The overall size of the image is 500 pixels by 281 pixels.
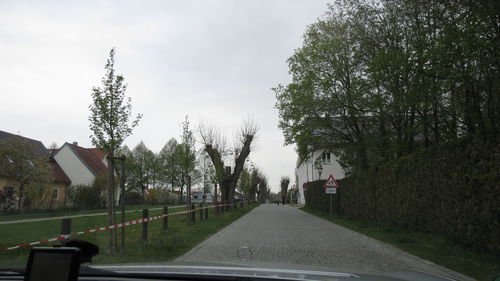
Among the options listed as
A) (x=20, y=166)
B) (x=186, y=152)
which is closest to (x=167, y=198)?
(x=20, y=166)

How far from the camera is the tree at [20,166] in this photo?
33.1 metres

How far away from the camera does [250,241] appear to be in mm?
13586

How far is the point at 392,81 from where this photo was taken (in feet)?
61.5

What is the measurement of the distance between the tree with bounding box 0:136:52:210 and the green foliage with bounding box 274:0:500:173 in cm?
1992

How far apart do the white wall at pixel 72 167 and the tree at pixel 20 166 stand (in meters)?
24.4

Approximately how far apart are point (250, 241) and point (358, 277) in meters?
11.8

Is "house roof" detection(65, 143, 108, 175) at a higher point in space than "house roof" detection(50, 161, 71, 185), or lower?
higher

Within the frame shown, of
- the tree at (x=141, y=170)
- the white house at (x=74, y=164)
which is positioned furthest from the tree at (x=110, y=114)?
the tree at (x=141, y=170)

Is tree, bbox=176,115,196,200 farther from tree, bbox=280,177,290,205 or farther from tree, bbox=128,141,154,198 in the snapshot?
tree, bbox=280,177,290,205

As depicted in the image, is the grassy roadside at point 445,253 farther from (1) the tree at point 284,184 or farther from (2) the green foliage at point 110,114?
(1) the tree at point 284,184

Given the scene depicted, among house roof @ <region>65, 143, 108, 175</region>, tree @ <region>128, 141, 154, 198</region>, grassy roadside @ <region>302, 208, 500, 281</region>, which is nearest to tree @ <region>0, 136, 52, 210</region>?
house roof @ <region>65, 143, 108, 175</region>

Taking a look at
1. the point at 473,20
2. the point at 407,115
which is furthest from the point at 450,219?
the point at 407,115

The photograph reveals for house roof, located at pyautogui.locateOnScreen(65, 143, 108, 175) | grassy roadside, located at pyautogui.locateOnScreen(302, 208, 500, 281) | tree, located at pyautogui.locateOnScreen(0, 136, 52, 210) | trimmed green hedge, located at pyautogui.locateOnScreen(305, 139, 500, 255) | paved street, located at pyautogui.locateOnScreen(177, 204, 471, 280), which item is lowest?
paved street, located at pyautogui.locateOnScreen(177, 204, 471, 280)

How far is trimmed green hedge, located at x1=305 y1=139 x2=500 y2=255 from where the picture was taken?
9.50 metres
